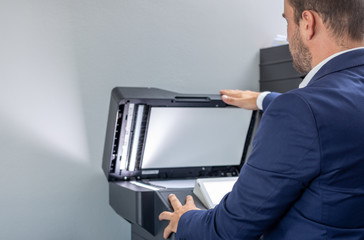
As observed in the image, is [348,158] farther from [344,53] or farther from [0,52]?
[0,52]

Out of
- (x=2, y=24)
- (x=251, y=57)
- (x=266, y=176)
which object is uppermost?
(x=2, y=24)

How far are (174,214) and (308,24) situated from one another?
62cm

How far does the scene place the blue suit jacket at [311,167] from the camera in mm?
854

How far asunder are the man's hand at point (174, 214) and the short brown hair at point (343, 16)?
606 millimetres

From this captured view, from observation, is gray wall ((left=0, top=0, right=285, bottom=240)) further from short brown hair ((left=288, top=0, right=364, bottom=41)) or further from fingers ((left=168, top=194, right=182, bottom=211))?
short brown hair ((left=288, top=0, right=364, bottom=41))

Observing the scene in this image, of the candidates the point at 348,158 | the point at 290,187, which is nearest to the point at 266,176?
the point at 290,187

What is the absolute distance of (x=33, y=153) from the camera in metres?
1.68

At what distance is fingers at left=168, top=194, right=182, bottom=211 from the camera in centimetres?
124

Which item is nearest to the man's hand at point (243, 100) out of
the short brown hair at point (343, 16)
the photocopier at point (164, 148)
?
the photocopier at point (164, 148)

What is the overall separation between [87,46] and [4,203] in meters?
0.70

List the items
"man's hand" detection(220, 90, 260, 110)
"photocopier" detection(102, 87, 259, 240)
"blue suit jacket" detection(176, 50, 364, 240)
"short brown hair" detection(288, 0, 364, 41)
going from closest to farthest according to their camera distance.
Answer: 1. "blue suit jacket" detection(176, 50, 364, 240)
2. "short brown hair" detection(288, 0, 364, 41)
3. "photocopier" detection(102, 87, 259, 240)
4. "man's hand" detection(220, 90, 260, 110)

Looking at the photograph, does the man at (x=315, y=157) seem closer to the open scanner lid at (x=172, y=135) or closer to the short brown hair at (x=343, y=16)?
the short brown hair at (x=343, y=16)

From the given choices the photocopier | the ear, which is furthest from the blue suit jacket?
the photocopier

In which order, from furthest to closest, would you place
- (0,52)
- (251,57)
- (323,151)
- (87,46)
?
(251,57), (87,46), (0,52), (323,151)
